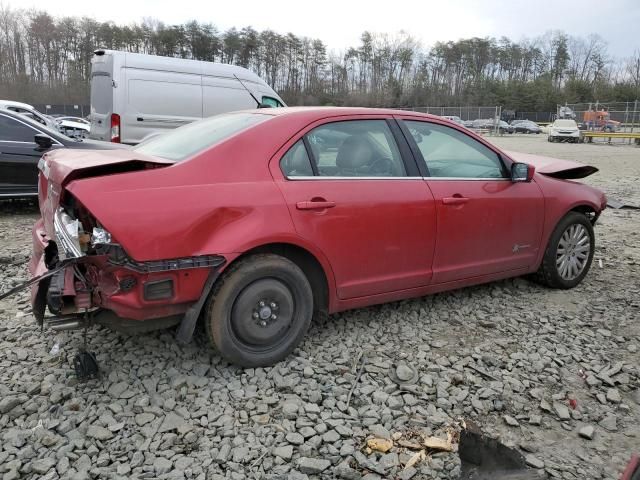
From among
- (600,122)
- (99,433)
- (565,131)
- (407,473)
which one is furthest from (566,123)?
(99,433)

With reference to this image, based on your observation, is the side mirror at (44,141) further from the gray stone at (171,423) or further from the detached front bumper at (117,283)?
the gray stone at (171,423)

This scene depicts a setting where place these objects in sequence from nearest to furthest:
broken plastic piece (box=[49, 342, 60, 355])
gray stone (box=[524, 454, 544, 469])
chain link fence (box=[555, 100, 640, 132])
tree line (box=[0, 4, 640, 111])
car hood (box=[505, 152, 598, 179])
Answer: gray stone (box=[524, 454, 544, 469])
broken plastic piece (box=[49, 342, 60, 355])
car hood (box=[505, 152, 598, 179])
chain link fence (box=[555, 100, 640, 132])
tree line (box=[0, 4, 640, 111])

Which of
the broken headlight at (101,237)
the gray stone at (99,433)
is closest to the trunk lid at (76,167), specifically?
the broken headlight at (101,237)

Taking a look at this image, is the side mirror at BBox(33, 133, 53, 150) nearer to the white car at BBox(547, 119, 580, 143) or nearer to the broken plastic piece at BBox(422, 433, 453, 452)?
the broken plastic piece at BBox(422, 433, 453, 452)

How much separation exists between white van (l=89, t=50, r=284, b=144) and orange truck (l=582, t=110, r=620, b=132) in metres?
30.3

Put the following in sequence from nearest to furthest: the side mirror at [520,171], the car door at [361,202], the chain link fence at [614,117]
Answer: the car door at [361,202]
the side mirror at [520,171]
the chain link fence at [614,117]

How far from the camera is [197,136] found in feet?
11.6

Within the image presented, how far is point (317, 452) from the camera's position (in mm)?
2553

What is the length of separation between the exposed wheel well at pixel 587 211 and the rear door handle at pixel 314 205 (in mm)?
2672

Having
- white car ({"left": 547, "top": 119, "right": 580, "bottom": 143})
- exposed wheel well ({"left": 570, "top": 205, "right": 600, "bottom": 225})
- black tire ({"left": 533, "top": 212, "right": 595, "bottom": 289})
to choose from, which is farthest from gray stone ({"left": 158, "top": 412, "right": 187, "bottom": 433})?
white car ({"left": 547, "top": 119, "right": 580, "bottom": 143})

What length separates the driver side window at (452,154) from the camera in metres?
3.92

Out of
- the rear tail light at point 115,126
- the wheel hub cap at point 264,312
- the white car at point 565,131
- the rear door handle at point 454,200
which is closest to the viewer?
the wheel hub cap at point 264,312

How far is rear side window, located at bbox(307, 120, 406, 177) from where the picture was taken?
3.44 m

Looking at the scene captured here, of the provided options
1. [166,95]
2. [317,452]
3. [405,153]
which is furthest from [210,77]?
[317,452]
